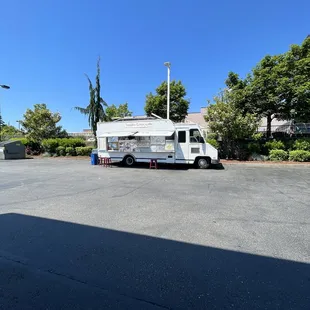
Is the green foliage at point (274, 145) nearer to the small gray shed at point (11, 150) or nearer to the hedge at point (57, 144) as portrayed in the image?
the hedge at point (57, 144)

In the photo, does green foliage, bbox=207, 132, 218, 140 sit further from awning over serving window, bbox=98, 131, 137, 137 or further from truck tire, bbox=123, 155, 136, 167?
truck tire, bbox=123, 155, 136, 167

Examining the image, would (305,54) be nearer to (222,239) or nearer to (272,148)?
(272,148)

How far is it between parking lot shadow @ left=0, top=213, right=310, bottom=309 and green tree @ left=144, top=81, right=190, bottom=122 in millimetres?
20797

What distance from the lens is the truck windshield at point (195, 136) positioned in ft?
39.9

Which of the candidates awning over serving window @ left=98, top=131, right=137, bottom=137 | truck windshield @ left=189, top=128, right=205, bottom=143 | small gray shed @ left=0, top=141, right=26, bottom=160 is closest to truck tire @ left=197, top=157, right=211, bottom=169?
truck windshield @ left=189, top=128, right=205, bottom=143

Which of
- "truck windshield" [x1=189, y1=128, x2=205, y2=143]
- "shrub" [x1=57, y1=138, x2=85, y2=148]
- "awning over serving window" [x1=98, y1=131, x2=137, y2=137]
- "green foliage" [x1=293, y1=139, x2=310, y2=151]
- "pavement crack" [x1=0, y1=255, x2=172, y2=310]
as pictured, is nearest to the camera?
"pavement crack" [x1=0, y1=255, x2=172, y2=310]

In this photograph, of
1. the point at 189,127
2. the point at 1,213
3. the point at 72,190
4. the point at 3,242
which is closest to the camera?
the point at 3,242

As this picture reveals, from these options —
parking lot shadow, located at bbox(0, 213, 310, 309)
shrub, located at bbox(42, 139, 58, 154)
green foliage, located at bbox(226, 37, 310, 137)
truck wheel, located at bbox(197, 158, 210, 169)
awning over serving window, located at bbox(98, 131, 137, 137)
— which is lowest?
parking lot shadow, located at bbox(0, 213, 310, 309)

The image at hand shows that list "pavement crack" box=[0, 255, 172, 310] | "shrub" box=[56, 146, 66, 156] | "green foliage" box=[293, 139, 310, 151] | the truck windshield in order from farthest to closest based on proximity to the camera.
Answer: "shrub" box=[56, 146, 66, 156] → "green foliage" box=[293, 139, 310, 151] → the truck windshield → "pavement crack" box=[0, 255, 172, 310]

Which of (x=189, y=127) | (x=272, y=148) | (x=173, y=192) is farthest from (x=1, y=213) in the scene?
(x=272, y=148)

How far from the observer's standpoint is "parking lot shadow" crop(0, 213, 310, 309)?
2080 mm

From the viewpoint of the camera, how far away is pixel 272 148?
50.6 ft

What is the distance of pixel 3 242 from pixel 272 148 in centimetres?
1690

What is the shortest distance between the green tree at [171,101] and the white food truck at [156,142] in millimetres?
10050
